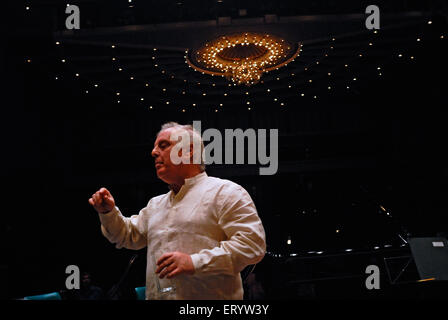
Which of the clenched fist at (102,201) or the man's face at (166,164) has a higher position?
the man's face at (166,164)

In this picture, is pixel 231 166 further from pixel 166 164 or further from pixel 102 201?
pixel 102 201

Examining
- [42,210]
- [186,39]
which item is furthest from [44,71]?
[186,39]

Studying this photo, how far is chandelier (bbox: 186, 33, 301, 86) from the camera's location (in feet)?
17.7

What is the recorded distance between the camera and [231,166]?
9492mm

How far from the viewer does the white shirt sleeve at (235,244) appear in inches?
57.4

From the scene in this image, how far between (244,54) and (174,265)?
472 cm

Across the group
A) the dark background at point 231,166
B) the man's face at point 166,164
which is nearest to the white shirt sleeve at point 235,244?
the man's face at point 166,164

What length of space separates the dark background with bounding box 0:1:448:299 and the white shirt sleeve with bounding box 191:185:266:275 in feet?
16.6

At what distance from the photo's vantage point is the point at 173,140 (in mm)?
1856

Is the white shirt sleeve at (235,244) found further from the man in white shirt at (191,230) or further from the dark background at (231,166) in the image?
Result: the dark background at (231,166)

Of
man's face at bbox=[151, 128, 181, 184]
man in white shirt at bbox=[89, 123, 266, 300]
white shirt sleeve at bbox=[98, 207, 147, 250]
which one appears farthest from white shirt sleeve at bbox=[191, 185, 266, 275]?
white shirt sleeve at bbox=[98, 207, 147, 250]

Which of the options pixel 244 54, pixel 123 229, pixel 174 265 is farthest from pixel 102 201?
pixel 244 54

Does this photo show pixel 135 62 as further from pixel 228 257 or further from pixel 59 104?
pixel 228 257

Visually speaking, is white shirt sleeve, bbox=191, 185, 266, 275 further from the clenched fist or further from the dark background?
the dark background
